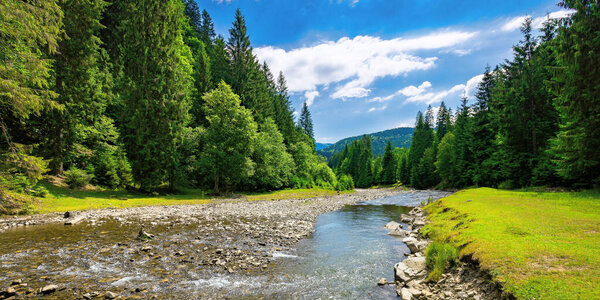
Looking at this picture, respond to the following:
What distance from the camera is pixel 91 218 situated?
44.1ft

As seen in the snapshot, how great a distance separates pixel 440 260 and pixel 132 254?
10.5m

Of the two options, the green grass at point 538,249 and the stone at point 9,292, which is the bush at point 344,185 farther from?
the stone at point 9,292

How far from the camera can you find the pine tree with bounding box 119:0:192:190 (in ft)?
80.9

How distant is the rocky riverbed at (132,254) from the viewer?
20.2 ft

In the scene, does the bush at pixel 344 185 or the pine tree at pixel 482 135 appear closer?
the pine tree at pixel 482 135

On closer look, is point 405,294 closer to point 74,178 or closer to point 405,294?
point 405,294

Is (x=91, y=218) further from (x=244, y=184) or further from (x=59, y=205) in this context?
(x=244, y=184)

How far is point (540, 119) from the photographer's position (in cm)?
2747

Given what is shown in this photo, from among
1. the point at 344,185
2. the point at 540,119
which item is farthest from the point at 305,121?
the point at 540,119

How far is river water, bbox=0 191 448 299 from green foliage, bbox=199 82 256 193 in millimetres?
17213

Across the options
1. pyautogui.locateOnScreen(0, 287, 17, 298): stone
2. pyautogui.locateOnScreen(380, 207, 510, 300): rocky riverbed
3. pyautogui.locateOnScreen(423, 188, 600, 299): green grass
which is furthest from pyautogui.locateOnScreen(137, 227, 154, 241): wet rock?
pyautogui.locateOnScreen(423, 188, 600, 299): green grass

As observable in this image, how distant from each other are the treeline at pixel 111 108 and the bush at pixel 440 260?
19438 millimetres

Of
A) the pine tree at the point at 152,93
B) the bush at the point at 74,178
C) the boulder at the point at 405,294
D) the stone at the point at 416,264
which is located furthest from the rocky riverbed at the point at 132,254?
the pine tree at the point at 152,93

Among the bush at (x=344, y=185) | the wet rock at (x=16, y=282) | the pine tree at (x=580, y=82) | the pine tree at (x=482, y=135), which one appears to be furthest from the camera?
the bush at (x=344, y=185)
